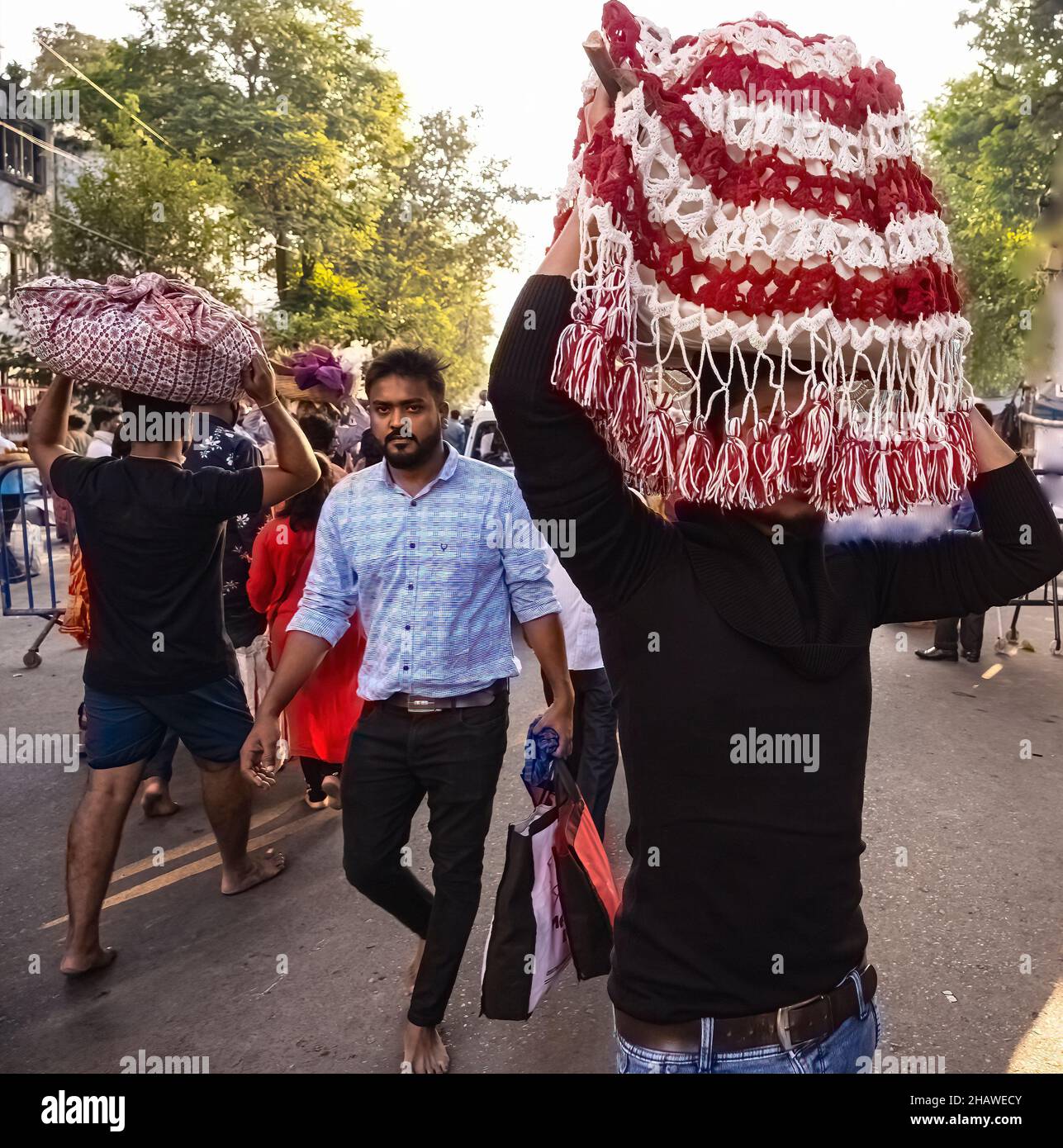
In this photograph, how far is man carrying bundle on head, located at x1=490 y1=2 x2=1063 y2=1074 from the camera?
1.43 metres

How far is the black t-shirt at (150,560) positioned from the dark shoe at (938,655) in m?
6.76

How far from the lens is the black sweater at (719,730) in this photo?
160cm

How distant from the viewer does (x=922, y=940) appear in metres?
4.27

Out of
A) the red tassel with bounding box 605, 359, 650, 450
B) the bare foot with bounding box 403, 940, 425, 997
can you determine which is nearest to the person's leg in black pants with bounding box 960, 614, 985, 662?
the bare foot with bounding box 403, 940, 425, 997

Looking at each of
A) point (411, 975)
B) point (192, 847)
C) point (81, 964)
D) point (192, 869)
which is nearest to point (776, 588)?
point (411, 975)

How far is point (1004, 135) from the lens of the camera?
1033 inches

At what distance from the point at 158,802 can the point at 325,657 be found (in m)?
1.35

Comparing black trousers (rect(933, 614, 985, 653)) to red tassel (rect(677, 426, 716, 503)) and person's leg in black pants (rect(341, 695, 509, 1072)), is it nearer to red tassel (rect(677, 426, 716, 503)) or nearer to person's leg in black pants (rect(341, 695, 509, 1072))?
person's leg in black pants (rect(341, 695, 509, 1072))

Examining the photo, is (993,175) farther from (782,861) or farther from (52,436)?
(782,861)

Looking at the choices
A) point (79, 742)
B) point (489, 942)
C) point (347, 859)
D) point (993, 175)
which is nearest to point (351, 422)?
point (79, 742)

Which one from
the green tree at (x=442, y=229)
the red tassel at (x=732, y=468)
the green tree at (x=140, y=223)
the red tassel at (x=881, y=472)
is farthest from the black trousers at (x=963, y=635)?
the green tree at (x=442, y=229)

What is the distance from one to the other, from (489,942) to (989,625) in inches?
359

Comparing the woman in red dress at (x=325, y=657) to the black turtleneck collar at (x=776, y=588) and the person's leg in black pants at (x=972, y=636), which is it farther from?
the person's leg in black pants at (x=972, y=636)

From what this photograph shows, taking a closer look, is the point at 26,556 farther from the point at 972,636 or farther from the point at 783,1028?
the point at 783,1028
